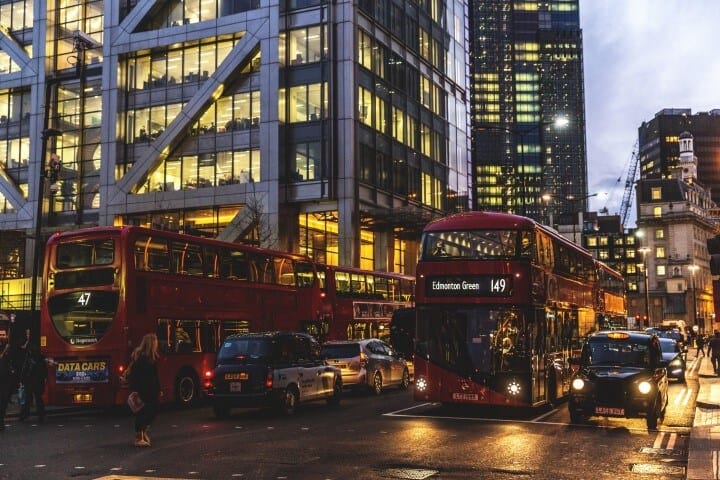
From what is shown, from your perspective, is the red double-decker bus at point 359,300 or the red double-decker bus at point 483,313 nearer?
the red double-decker bus at point 483,313

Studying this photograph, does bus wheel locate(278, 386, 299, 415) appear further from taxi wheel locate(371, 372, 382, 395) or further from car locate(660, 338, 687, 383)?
car locate(660, 338, 687, 383)

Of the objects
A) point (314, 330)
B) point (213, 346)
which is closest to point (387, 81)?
point (314, 330)

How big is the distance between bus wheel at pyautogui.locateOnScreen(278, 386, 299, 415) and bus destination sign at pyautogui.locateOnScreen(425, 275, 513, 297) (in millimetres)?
3860

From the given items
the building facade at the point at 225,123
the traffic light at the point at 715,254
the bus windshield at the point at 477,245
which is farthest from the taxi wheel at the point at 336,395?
the building facade at the point at 225,123

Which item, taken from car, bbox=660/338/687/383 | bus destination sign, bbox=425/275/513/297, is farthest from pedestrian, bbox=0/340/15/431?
car, bbox=660/338/687/383

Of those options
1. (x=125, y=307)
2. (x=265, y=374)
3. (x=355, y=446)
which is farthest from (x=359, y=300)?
(x=355, y=446)

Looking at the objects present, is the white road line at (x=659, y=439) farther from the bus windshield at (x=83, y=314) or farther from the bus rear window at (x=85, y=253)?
the bus rear window at (x=85, y=253)

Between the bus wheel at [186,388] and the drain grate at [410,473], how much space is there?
38.4 ft

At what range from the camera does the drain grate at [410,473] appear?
10.9 m

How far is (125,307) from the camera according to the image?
1995 centimetres

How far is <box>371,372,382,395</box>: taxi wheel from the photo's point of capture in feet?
82.9

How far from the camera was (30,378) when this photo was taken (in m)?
18.7

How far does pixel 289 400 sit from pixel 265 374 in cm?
113

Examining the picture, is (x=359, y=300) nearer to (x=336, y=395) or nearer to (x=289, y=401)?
(x=336, y=395)
